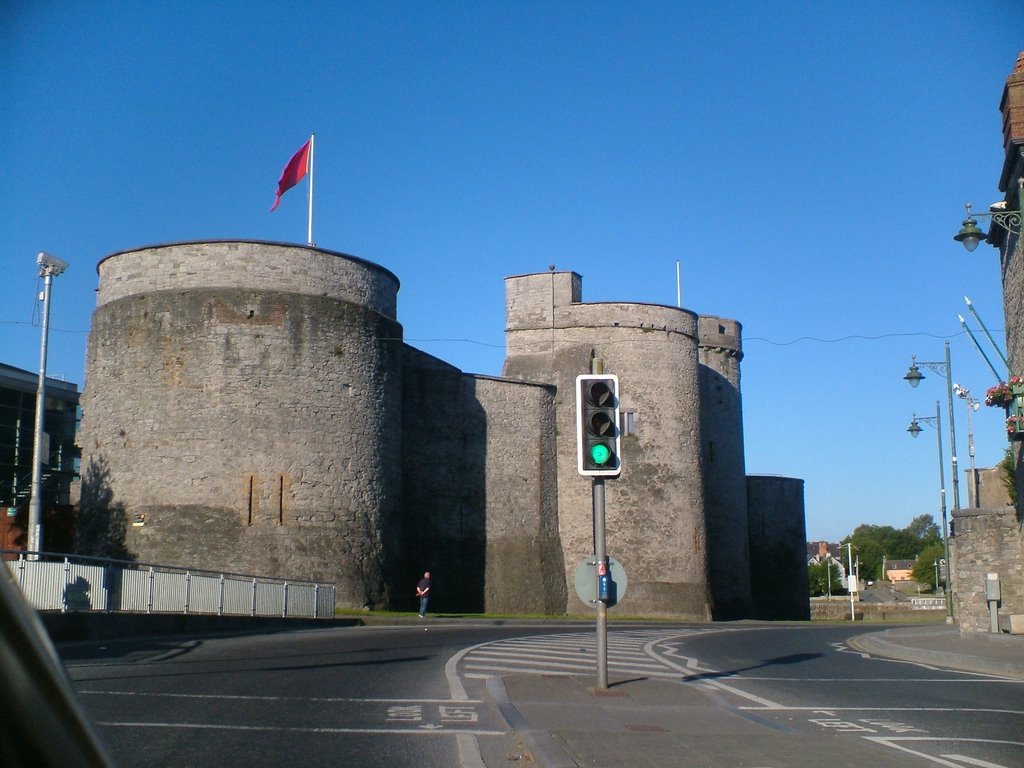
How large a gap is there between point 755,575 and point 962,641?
35.2m

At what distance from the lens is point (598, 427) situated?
38.5 feet

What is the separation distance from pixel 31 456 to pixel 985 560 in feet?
135

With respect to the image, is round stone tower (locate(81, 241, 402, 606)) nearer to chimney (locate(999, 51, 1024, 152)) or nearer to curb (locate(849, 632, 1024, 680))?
curb (locate(849, 632, 1024, 680))

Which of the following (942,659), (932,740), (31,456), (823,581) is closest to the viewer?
(932,740)

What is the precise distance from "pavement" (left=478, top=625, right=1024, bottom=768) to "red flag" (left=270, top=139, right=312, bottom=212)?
27.4m

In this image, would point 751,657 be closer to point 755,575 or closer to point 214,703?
point 214,703

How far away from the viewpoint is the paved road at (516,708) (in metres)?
8.20

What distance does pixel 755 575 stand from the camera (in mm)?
59125

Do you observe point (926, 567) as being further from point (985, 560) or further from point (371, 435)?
point (985, 560)

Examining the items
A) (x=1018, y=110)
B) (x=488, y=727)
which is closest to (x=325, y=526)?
(x=1018, y=110)

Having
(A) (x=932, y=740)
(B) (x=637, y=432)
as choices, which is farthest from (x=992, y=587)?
(B) (x=637, y=432)

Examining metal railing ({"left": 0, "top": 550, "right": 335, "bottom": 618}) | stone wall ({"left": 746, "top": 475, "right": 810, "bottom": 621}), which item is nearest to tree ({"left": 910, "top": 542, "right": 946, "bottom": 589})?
stone wall ({"left": 746, "top": 475, "right": 810, "bottom": 621})

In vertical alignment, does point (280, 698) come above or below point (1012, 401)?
below

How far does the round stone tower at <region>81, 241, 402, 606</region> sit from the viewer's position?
33.8 m
